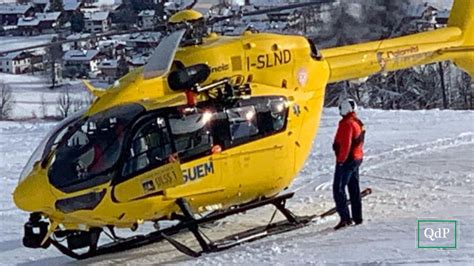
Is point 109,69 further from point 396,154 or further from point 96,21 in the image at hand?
point 396,154

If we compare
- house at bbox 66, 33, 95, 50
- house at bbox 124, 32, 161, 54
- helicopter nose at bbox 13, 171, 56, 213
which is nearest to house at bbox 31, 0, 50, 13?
house at bbox 66, 33, 95, 50

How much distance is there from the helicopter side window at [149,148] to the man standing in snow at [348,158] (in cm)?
181

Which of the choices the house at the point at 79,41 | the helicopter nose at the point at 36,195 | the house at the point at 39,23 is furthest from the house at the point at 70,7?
the helicopter nose at the point at 36,195

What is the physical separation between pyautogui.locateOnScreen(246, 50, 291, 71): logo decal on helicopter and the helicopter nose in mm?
2469

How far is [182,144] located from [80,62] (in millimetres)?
35735

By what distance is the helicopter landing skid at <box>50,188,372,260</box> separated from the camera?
743 cm

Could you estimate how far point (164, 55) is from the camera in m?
7.05

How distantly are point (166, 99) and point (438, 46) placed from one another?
4710 mm

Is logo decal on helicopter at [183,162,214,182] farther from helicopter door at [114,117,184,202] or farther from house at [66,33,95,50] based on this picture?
house at [66,33,95,50]

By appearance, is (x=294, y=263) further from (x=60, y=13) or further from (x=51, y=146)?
(x=60, y=13)

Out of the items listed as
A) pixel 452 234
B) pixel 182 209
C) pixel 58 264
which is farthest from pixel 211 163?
pixel 452 234

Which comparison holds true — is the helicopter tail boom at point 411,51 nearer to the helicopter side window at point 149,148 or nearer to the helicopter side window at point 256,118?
the helicopter side window at point 256,118

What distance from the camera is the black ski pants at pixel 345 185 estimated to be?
26.2 feet

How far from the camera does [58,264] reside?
7.73 m
